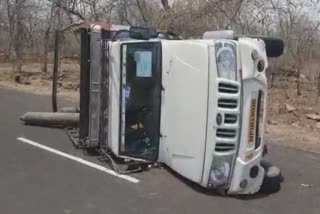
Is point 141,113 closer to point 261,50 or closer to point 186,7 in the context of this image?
point 261,50

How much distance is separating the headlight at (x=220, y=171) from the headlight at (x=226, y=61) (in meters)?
0.91

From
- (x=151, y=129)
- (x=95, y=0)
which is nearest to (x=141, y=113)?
(x=151, y=129)

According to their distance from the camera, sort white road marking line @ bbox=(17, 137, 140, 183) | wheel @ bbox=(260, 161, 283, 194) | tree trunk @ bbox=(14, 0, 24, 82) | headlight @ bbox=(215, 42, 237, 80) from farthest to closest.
A: tree trunk @ bbox=(14, 0, 24, 82), white road marking line @ bbox=(17, 137, 140, 183), wheel @ bbox=(260, 161, 283, 194), headlight @ bbox=(215, 42, 237, 80)

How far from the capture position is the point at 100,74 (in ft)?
26.2

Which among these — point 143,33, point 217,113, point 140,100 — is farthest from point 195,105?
point 143,33

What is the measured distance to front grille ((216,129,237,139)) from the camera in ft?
20.1

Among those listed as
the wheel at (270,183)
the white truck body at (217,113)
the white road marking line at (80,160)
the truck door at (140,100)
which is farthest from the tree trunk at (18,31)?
the wheel at (270,183)

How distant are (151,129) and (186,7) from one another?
11.5 m

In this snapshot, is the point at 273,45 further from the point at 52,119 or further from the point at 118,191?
the point at 52,119

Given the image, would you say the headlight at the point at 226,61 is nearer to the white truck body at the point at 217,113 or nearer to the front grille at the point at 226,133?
the white truck body at the point at 217,113

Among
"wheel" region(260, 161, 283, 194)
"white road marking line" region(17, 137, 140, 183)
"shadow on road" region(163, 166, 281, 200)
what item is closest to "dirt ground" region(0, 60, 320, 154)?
"wheel" region(260, 161, 283, 194)

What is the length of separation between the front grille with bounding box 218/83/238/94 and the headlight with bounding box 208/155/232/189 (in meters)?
0.72

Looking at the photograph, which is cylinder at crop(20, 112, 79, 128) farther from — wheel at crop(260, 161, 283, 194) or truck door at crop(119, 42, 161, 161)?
wheel at crop(260, 161, 283, 194)

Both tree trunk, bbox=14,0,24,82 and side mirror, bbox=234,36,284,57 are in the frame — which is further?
Result: tree trunk, bbox=14,0,24,82
